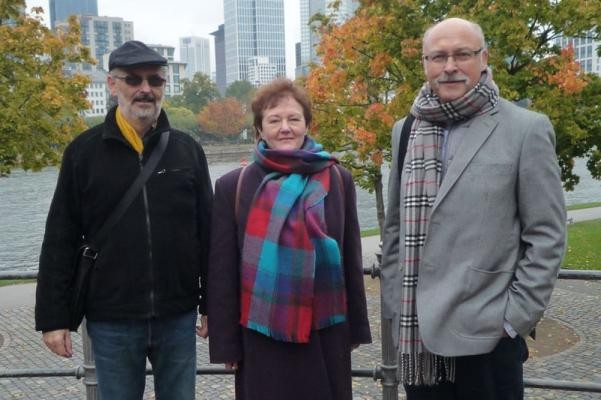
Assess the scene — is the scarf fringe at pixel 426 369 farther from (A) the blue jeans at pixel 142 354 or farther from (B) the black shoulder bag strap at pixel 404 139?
(A) the blue jeans at pixel 142 354

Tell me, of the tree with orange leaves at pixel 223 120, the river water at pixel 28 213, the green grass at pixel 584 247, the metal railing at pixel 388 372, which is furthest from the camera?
the tree with orange leaves at pixel 223 120

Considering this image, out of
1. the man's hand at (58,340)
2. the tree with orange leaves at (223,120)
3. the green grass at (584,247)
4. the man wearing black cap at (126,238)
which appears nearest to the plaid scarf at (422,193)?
the man wearing black cap at (126,238)

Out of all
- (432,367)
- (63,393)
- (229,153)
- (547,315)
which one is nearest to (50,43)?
(63,393)

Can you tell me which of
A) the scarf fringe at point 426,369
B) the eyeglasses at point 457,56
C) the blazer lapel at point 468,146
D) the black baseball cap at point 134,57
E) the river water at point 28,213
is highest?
the black baseball cap at point 134,57

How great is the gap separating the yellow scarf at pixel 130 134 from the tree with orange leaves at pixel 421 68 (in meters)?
4.86

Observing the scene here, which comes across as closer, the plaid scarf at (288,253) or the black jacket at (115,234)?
the plaid scarf at (288,253)

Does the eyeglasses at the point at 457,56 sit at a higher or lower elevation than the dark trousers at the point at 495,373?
higher

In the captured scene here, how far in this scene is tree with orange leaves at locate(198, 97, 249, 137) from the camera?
285ft

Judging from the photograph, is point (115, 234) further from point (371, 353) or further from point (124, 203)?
point (371, 353)

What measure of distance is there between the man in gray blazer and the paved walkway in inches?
115

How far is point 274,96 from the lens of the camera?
2.74 meters

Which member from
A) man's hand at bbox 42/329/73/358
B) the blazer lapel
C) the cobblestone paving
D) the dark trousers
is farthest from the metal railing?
the cobblestone paving

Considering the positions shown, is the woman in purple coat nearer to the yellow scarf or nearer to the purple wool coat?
the purple wool coat

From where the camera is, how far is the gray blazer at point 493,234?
7.68 feet
